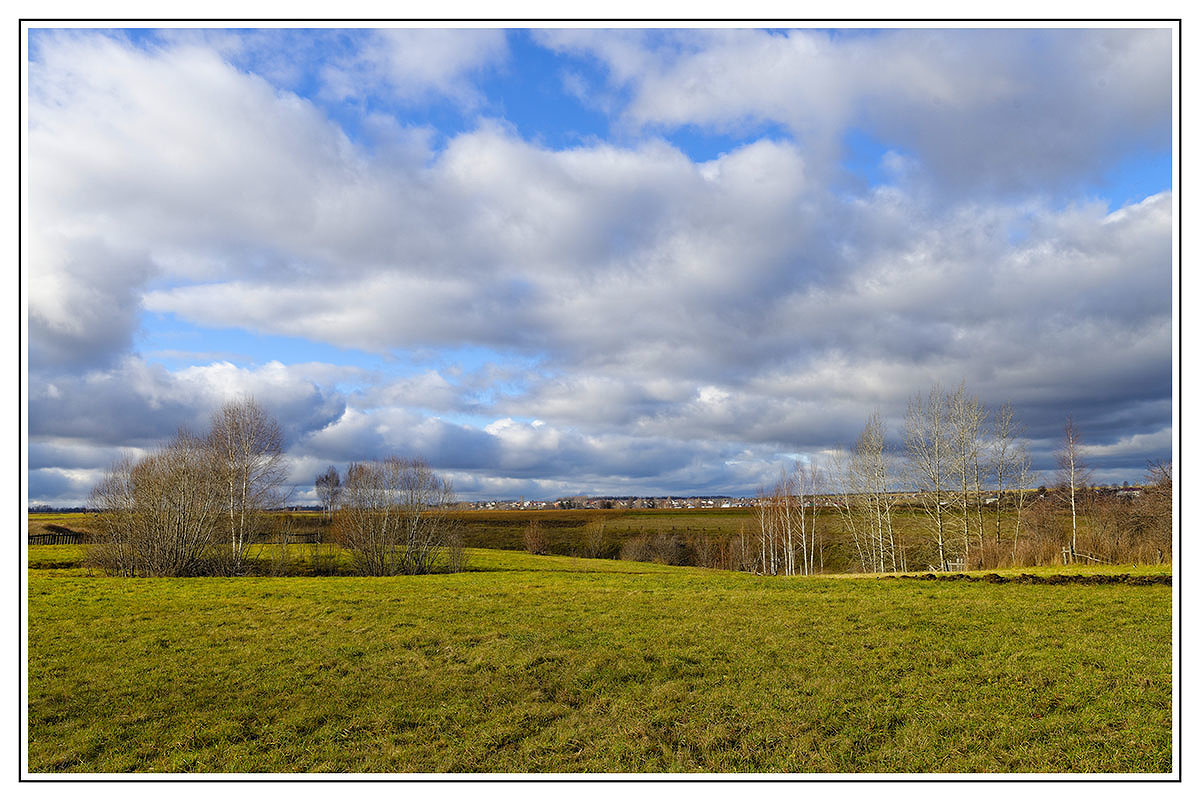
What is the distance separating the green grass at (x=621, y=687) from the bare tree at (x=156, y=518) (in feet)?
78.8

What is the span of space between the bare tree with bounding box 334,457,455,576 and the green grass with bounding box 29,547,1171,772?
108 feet

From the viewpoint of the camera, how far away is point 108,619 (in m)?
→ 18.6

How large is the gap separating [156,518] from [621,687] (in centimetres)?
4270

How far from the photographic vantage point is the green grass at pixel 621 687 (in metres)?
7.47

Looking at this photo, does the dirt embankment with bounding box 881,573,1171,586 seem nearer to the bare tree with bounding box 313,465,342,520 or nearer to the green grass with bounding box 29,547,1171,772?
the green grass with bounding box 29,547,1171,772

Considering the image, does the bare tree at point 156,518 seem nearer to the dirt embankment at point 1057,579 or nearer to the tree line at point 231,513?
the tree line at point 231,513

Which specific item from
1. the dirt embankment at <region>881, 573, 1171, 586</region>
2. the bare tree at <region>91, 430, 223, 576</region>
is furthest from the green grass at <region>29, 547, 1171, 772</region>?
the bare tree at <region>91, 430, 223, 576</region>

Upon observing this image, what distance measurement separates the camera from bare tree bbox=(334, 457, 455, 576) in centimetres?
5212

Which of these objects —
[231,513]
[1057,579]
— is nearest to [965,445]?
[1057,579]

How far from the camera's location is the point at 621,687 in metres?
10.3

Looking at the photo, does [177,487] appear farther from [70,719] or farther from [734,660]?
[734,660]

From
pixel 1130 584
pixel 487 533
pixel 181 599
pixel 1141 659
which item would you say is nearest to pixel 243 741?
pixel 1141 659

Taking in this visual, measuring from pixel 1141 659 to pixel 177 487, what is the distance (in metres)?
49.1
